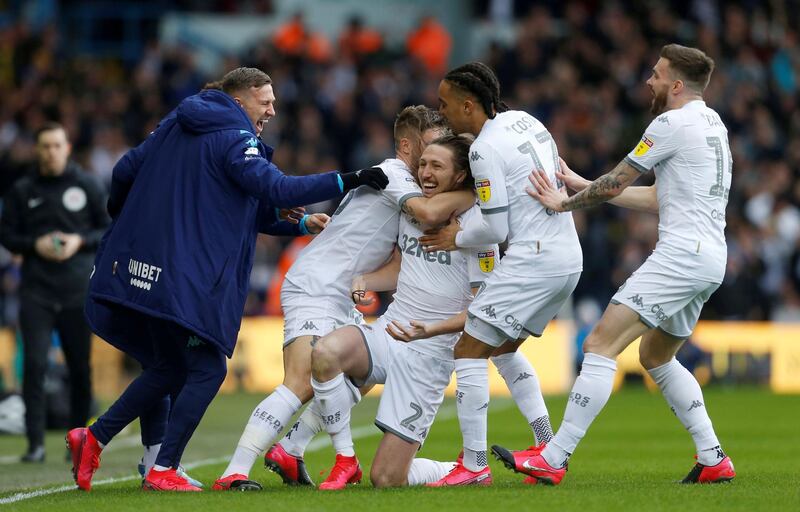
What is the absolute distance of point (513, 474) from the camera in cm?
925

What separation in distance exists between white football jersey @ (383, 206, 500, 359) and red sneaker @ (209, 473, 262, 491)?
46.7 inches

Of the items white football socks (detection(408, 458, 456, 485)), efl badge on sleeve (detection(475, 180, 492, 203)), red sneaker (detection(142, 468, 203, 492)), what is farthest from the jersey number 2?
red sneaker (detection(142, 468, 203, 492))

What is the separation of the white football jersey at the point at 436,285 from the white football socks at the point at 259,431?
0.82 meters

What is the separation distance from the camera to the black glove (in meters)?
7.90

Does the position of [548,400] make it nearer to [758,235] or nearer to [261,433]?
[758,235]

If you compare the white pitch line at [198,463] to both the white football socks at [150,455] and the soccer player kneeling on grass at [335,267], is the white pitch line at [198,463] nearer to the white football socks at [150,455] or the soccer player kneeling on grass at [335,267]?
the white football socks at [150,455]

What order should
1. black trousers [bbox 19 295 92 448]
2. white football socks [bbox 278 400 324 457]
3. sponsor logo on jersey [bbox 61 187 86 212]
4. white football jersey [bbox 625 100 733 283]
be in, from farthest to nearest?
sponsor logo on jersey [bbox 61 187 86 212]
black trousers [bbox 19 295 92 448]
white football socks [bbox 278 400 324 457]
white football jersey [bbox 625 100 733 283]

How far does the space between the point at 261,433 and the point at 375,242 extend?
1.30 metres

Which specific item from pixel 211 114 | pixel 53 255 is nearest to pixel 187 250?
pixel 211 114

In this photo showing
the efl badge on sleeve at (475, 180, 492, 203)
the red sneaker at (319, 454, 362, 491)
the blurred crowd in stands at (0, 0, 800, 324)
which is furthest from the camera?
the blurred crowd in stands at (0, 0, 800, 324)

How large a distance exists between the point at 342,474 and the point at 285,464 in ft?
1.29

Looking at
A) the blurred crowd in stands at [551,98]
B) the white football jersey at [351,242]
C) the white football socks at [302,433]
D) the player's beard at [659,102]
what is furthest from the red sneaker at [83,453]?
the blurred crowd in stands at [551,98]

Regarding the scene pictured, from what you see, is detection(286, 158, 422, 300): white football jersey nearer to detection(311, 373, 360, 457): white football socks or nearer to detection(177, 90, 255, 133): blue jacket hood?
detection(311, 373, 360, 457): white football socks

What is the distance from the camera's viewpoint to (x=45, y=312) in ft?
36.7
